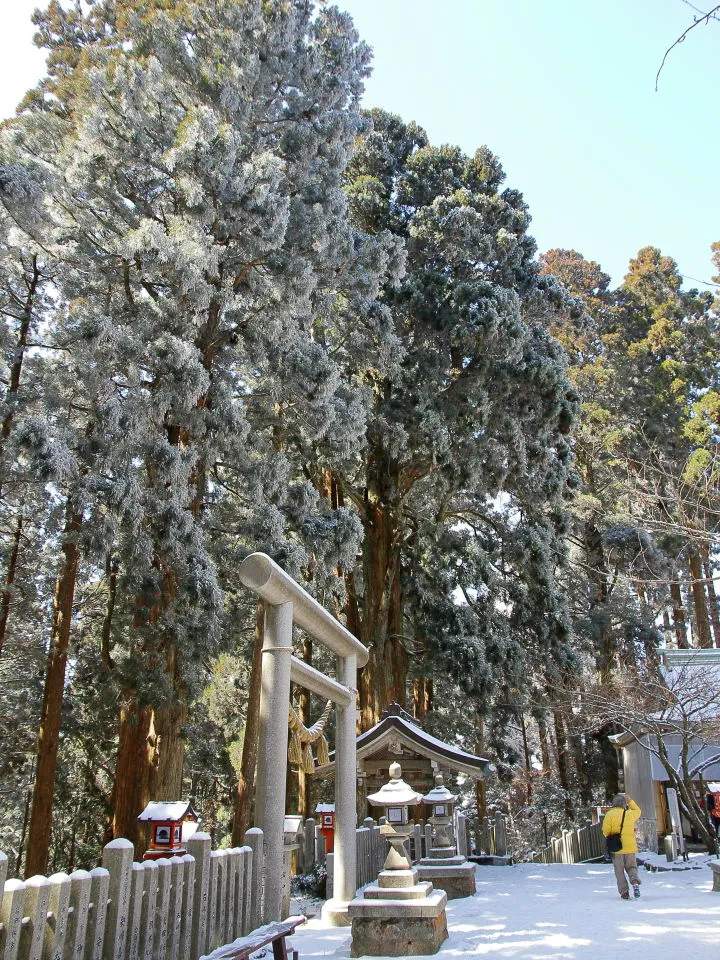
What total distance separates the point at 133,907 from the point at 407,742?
9605 millimetres

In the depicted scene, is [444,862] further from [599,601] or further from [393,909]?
[599,601]

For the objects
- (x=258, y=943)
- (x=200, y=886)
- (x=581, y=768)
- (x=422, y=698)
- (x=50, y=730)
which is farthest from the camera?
(x=581, y=768)

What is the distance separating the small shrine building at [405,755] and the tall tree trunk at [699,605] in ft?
31.9

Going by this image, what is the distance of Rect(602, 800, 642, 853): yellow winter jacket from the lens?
8.79 metres

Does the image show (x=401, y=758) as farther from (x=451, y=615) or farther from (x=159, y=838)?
(x=159, y=838)

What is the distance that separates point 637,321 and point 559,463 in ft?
29.5

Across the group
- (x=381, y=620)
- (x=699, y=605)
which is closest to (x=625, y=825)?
(x=381, y=620)

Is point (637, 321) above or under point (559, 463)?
above

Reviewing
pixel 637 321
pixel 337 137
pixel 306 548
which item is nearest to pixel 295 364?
pixel 306 548

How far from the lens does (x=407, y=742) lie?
1309 cm

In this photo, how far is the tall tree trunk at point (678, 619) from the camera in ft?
72.0

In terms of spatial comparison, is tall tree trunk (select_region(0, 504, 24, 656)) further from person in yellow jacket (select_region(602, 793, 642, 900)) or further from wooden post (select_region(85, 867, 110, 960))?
wooden post (select_region(85, 867, 110, 960))

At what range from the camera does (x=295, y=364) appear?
11.8m

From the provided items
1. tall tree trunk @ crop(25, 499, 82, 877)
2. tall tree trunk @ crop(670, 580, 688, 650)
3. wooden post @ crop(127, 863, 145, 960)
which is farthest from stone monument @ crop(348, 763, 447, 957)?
tall tree trunk @ crop(670, 580, 688, 650)
